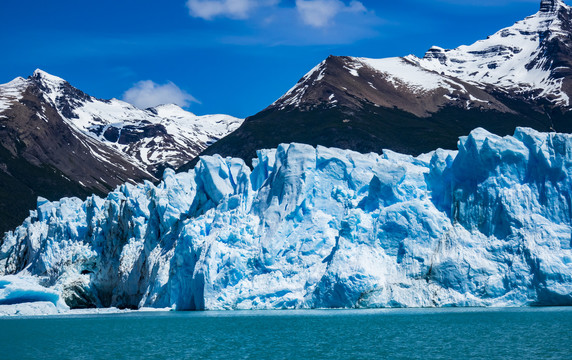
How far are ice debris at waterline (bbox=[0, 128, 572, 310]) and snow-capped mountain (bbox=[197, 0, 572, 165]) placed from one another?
70657 mm

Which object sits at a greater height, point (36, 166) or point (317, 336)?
point (36, 166)

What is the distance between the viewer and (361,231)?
38500mm

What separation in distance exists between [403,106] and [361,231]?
120052 millimetres

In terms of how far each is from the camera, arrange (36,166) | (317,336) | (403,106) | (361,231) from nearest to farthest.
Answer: (317,336), (361,231), (403,106), (36,166)

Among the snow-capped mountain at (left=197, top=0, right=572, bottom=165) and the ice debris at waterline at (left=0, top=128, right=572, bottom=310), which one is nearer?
the ice debris at waterline at (left=0, top=128, right=572, bottom=310)

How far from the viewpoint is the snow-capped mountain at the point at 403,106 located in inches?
4948

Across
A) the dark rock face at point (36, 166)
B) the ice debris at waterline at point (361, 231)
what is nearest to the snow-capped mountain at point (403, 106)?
the dark rock face at point (36, 166)

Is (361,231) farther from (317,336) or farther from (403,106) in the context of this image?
(403,106)

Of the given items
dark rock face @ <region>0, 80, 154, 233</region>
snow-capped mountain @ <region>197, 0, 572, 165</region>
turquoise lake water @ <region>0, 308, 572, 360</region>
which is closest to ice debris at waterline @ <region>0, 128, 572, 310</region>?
turquoise lake water @ <region>0, 308, 572, 360</region>

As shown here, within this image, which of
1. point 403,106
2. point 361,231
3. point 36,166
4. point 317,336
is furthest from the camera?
point 36,166

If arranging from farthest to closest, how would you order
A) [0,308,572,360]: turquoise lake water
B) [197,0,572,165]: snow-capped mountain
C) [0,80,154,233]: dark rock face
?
[0,80,154,233]: dark rock face → [197,0,572,165]: snow-capped mountain → [0,308,572,360]: turquoise lake water

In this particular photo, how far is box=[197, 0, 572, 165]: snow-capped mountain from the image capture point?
12569 centimetres

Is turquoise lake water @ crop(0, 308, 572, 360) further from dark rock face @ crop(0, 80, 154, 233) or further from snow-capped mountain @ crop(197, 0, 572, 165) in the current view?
dark rock face @ crop(0, 80, 154, 233)

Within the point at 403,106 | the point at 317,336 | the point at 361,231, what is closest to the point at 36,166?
the point at 403,106
